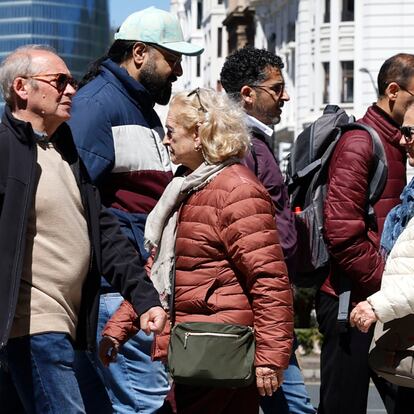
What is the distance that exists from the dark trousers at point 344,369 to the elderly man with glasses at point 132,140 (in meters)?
1.01

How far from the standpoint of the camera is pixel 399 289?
22.3 feet

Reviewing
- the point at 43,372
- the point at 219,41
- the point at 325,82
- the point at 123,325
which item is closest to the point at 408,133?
Result: the point at 123,325

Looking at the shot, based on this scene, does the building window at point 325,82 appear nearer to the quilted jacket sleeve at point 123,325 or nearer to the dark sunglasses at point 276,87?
the dark sunglasses at point 276,87

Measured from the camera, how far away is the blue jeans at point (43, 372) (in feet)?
20.5

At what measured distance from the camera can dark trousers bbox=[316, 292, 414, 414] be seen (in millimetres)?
8164

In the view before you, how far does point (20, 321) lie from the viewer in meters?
6.25

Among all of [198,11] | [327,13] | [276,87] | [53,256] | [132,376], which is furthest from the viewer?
[198,11]

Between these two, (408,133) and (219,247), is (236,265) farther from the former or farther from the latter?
(408,133)

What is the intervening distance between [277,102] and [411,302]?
2.20 metres

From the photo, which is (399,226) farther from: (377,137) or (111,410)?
(111,410)

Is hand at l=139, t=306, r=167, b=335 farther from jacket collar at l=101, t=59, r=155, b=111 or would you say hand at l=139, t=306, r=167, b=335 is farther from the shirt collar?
the shirt collar

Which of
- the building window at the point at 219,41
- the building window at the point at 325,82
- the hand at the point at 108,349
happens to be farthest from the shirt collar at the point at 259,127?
the building window at the point at 219,41

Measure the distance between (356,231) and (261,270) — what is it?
1543mm

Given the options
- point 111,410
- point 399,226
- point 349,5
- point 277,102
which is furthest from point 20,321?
point 349,5
